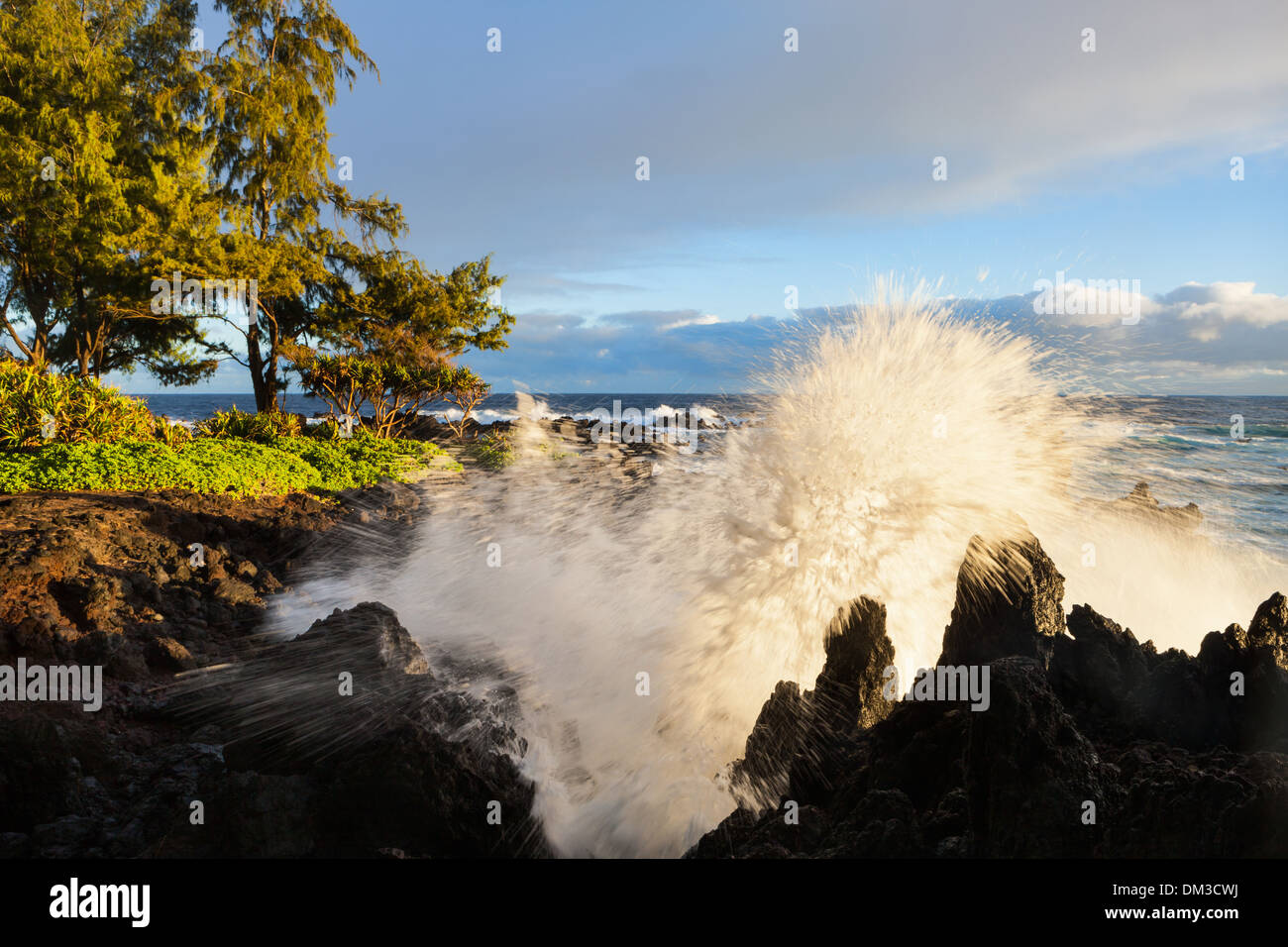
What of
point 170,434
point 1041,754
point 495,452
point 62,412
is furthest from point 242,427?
point 1041,754

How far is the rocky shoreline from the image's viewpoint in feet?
8.75

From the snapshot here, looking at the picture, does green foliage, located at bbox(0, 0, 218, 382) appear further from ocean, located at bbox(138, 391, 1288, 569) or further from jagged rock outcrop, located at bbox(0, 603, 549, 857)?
jagged rock outcrop, located at bbox(0, 603, 549, 857)

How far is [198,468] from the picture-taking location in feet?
38.5

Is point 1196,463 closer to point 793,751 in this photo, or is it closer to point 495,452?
point 495,452

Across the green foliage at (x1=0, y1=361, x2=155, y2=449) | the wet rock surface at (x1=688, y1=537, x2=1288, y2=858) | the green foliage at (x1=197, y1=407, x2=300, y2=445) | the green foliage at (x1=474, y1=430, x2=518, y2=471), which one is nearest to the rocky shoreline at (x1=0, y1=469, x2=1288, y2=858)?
the wet rock surface at (x1=688, y1=537, x2=1288, y2=858)

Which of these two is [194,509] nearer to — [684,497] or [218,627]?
[218,627]

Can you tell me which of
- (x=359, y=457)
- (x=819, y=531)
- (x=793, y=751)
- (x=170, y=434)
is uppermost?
(x=170, y=434)

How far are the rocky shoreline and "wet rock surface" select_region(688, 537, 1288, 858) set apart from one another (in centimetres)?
1

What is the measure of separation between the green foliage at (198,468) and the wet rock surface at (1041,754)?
1115cm

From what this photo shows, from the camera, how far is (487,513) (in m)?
13.3

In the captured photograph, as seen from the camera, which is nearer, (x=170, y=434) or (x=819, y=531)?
(x=819, y=531)

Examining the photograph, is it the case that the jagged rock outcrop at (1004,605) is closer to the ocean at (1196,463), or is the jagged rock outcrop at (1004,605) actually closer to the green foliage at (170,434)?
the ocean at (1196,463)

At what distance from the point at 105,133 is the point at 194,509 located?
17.5 m

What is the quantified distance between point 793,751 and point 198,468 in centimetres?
1191
